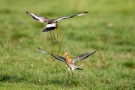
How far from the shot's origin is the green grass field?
6.85 m

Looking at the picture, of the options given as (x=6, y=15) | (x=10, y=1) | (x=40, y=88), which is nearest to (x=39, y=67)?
(x=40, y=88)

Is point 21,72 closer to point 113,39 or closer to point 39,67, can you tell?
point 39,67

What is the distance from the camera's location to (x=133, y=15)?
17016mm

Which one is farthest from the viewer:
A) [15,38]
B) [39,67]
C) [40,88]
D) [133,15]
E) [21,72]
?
[133,15]

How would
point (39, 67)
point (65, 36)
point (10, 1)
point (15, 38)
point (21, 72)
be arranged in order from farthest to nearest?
point (10, 1) < point (65, 36) < point (15, 38) < point (39, 67) < point (21, 72)

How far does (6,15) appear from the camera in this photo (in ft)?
52.2

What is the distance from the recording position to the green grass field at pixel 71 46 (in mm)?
6852

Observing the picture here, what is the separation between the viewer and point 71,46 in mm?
11070

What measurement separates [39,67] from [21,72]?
80cm

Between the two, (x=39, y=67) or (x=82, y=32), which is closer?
(x=39, y=67)

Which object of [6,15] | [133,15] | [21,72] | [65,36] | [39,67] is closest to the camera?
[21,72]

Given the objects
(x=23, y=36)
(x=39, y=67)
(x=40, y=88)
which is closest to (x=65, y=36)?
(x=23, y=36)

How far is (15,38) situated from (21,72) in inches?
176

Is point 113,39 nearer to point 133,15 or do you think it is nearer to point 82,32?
point 82,32
